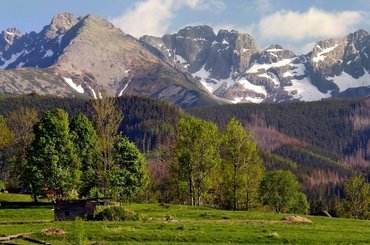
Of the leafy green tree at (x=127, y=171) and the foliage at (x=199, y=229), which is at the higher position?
the leafy green tree at (x=127, y=171)

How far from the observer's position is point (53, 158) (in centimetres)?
9331

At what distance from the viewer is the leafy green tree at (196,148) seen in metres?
107

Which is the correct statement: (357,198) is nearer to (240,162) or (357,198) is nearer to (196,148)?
(240,162)

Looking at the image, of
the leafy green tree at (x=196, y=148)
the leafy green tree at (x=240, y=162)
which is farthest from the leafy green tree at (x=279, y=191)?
the leafy green tree at (x=196, y=148)

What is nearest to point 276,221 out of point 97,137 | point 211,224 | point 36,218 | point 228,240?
point 211,224

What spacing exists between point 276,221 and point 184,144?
36514 millimetres

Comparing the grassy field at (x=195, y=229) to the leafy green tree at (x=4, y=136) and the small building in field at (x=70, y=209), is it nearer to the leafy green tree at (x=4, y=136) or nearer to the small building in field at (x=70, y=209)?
the small building in field at (x=70, y=209)

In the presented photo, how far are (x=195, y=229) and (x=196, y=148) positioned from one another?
4417cm

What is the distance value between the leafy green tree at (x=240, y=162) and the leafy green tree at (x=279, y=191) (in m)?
36.4

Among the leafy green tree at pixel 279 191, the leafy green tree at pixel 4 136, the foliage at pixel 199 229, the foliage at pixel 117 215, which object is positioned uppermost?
the leafy green tree at pixel 4 136

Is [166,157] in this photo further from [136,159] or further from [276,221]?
[276,221]

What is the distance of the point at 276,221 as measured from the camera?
7462cm

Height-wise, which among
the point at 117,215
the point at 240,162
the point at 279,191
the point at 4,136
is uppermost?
the point at 4,136

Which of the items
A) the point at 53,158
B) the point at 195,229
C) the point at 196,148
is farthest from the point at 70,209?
the point at 196,148
